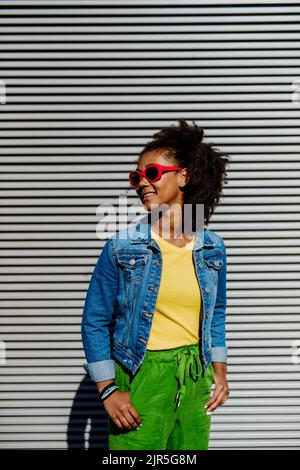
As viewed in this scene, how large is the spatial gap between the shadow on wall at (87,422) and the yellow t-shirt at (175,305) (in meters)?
1.68

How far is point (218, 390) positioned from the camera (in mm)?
2416

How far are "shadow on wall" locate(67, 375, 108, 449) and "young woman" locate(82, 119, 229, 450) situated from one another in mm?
1443

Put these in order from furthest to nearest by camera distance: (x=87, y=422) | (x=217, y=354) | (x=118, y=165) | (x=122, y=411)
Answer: (x=87, y=422) → (x=118, y=165) → (x=217, y=354) → (x=122, y=411)

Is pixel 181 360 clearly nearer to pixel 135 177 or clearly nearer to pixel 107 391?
pixel 107 391

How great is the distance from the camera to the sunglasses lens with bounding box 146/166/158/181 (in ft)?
7.14

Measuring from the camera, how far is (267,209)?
3.57 metres

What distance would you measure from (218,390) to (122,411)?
0.58 metres

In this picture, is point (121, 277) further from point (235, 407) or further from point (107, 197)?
point (235, 407)

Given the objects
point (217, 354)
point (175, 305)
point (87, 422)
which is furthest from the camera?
point (87, 422)

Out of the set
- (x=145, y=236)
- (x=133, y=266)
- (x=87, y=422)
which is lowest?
(x=87, y=422)

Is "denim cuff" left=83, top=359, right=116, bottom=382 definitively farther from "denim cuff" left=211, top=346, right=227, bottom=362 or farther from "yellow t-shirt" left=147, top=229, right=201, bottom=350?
"denim cuff" left=211, top=346, right=227, bottom=362

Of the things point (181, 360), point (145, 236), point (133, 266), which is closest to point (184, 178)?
point (145, 236)

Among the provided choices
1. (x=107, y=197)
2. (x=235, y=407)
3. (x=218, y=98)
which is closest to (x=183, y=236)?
(x=107, y=197)
